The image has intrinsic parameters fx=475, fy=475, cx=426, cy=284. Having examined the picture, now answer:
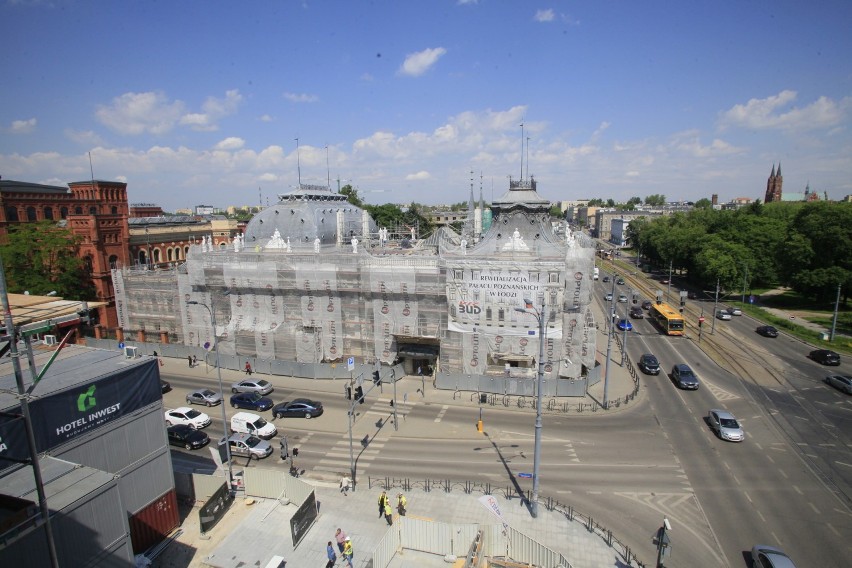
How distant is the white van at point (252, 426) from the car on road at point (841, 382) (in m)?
39.6

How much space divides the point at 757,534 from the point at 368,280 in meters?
28.4

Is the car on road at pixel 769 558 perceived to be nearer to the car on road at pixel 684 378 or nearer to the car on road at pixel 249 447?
the car on road at pixel 684 378

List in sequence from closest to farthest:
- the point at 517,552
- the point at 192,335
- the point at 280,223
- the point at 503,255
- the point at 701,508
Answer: the point at 517,552 < the point at 701,508 < the point at 503,255 < the point at 192,335 < the point at 280,223

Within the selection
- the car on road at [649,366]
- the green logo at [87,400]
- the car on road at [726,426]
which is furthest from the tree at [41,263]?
the car on road at [726,426]

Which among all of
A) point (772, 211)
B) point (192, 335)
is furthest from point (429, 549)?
point (772, 211)

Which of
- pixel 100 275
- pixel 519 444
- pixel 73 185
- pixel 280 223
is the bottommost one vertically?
pixel 519 444

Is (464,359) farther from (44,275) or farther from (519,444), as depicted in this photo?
(44,275)

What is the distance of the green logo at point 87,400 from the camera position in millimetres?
16938

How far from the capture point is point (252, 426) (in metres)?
28.6

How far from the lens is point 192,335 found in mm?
45312

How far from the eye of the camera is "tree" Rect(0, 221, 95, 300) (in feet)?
164

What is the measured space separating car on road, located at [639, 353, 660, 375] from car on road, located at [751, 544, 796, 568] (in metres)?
22.0

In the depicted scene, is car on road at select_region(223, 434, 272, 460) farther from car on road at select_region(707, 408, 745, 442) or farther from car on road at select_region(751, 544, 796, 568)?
car on road at select_region(707, 408, 745, 442)

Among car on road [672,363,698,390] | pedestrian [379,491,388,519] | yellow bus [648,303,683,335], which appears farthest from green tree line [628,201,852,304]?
pedestrian [379,491,388,519]
